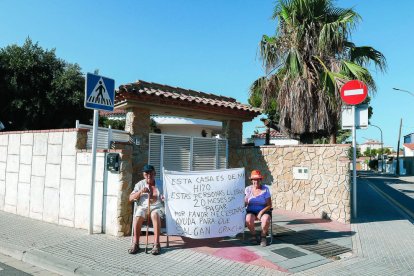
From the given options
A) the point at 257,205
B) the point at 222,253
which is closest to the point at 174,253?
the point at 222,253

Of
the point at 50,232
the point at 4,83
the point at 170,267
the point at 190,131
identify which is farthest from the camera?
the point at 190,131

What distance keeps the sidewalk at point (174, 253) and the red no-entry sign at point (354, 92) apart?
3505 millimetres

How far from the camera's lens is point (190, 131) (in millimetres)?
22641

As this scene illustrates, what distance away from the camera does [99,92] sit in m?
6.89

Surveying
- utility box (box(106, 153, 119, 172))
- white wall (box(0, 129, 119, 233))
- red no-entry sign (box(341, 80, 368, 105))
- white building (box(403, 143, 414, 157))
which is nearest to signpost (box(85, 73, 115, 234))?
white wall (box(0, 129, 119, 233))

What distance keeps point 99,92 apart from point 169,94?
224 centimetres

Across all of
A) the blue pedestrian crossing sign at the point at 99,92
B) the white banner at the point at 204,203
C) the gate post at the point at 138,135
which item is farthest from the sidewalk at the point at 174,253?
the blue pedestrian crossing sign at the point at 99,92

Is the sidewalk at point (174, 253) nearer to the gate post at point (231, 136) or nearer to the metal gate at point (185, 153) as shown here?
the metal gate at point (185, 153)

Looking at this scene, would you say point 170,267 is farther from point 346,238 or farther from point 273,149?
point 273,149

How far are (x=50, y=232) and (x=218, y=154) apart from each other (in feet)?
16.5

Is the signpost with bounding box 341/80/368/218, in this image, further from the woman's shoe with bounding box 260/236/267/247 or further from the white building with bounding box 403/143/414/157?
the white building with bounding box 403/143/414/157

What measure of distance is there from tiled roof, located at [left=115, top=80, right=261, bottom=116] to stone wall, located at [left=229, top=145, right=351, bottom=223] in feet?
4.86

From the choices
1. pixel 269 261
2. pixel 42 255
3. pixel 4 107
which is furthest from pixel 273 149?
pixel 4 107

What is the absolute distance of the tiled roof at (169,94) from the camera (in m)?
8.07
